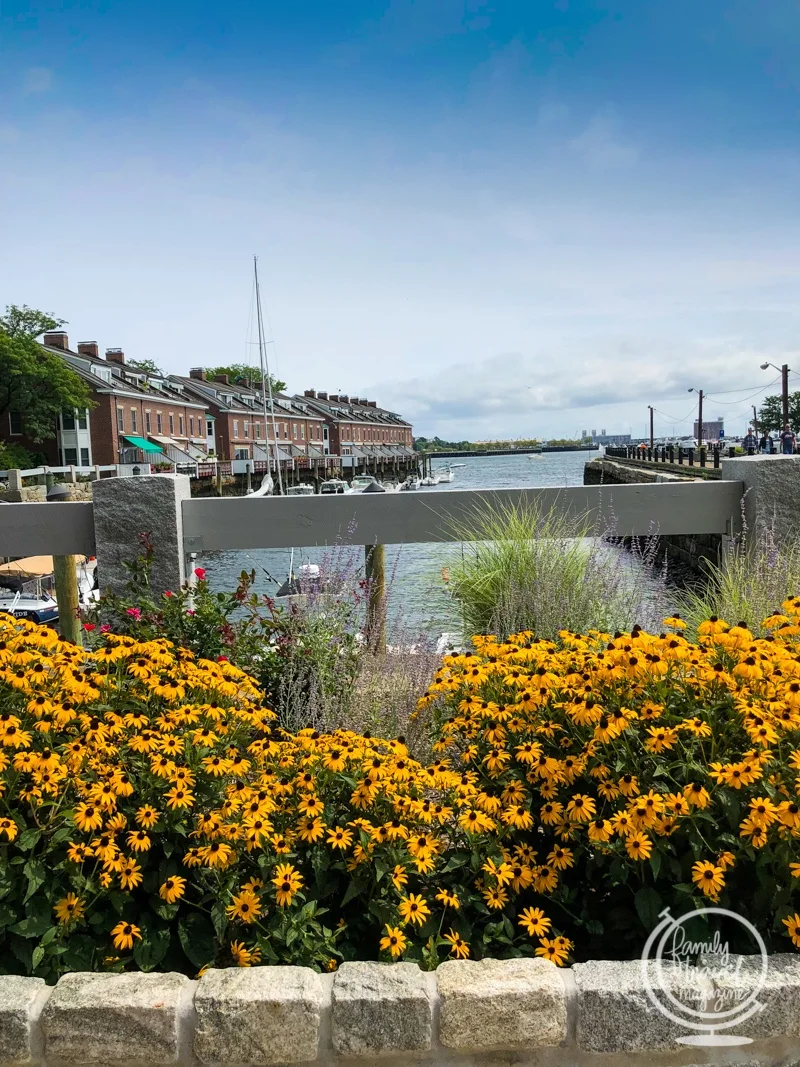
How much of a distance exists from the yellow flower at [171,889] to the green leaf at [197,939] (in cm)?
9

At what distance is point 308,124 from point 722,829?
752 centimetres

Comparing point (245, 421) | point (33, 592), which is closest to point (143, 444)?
point (245, 421)

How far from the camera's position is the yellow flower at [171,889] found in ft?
6.83

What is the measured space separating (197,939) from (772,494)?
15.3 ft

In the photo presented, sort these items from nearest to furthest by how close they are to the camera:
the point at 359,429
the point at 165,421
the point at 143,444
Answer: the point at 143,444 < the point at 165,421 < the point at 359,429

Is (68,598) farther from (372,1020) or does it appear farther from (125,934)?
(372,1020)

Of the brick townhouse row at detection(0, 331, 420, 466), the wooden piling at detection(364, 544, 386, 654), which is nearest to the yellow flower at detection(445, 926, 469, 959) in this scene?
the wooden piling at detection(364, 544, 386, 654)

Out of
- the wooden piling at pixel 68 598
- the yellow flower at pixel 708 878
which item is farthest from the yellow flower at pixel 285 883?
the wooden piling at pixel 68 598

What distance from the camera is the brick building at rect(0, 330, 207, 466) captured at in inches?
2057

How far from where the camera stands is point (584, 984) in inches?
77.4

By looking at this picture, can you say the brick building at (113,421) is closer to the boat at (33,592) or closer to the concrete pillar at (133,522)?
the boat at (33,592)

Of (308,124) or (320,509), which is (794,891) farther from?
(308,124)

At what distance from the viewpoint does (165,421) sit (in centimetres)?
6119

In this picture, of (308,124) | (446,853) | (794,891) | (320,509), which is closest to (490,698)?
(446,853)
